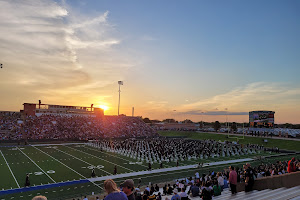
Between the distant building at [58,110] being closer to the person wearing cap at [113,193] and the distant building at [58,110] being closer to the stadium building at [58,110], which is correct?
the stadium building at [58,110]

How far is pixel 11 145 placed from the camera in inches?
1453

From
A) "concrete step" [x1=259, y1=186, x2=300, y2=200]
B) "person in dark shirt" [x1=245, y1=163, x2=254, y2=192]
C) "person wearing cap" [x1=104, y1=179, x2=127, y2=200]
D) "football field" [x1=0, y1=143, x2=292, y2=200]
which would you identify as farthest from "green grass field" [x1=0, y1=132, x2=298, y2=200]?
"person wearing cap" [x1=104, y1=179, x2=127, y2=200]

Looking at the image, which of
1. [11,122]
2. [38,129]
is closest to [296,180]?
[38,129]

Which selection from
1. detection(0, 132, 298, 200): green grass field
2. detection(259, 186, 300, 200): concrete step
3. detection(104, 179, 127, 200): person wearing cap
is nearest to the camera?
detection(104, 179, 127, 200): person wearing cap

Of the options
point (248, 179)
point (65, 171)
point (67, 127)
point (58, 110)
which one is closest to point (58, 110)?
point (58, 110)

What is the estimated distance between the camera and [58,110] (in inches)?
2320

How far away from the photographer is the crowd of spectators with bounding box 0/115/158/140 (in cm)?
4380

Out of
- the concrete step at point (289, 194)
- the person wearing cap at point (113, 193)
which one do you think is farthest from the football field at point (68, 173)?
the person wearing cap at point (113, 193)

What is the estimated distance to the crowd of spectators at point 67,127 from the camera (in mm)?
43800

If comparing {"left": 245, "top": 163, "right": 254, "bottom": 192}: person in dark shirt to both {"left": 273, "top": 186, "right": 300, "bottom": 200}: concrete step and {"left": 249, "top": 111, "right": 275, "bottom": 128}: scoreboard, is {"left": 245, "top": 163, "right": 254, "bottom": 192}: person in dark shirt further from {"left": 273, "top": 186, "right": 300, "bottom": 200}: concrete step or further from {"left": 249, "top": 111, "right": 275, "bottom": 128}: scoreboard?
{"left": 249, "top": 111, "right": 275, "bottom": 128}: scoreboard

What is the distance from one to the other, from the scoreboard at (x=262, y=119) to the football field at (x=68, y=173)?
997 inches

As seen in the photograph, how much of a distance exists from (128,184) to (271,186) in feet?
21.6

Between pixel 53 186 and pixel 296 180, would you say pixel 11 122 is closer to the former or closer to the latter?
pixel 53 186

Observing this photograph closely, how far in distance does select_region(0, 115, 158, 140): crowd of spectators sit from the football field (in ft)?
58.3
